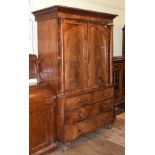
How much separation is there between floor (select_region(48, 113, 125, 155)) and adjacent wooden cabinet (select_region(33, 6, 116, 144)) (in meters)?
0.15

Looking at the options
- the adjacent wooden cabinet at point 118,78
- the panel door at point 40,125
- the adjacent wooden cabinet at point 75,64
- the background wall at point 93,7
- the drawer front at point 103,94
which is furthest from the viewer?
the adjacent wooden cabinet at point 118,78

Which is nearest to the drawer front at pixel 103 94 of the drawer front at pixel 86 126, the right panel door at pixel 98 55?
the right panel door at pixel 98 55

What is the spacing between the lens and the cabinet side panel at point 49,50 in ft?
9.08

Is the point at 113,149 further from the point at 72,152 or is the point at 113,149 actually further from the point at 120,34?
the point at 120,34

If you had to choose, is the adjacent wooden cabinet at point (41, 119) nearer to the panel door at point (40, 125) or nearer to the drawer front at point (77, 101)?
the panel door at point (40, 125)

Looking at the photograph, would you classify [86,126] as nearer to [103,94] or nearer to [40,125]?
[103,94]

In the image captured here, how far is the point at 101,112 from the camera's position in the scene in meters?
3.38

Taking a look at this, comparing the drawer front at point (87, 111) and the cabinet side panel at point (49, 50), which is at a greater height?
the cabinet side panel at point (49, 50)

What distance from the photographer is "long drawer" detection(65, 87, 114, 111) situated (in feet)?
9.33

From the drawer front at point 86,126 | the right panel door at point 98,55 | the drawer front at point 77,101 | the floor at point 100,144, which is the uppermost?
the right panel door at point 98,55

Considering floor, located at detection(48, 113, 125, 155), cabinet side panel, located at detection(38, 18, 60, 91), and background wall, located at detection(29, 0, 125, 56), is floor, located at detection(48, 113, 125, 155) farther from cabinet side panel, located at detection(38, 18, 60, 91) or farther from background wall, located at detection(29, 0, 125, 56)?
background wall, located at detection(29, 0, 125, 56)
